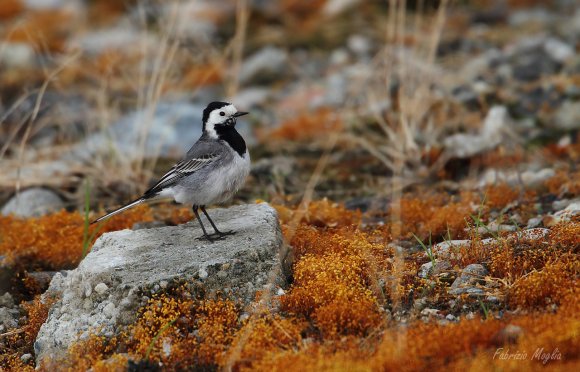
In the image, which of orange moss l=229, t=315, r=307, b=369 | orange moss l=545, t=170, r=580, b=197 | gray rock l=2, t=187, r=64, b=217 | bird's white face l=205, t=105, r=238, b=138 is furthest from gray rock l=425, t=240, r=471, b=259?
gray rock l=2, t=187, r=64, b=217

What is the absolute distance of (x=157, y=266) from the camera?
5.70 m

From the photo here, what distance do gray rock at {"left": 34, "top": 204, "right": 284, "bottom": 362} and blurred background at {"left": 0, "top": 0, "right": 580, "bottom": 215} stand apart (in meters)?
2.41

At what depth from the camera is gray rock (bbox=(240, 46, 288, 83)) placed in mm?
15956

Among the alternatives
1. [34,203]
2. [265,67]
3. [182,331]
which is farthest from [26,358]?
[265,67]

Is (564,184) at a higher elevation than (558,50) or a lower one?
lower

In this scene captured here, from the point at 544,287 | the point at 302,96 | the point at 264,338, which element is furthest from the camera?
the point at 302,96

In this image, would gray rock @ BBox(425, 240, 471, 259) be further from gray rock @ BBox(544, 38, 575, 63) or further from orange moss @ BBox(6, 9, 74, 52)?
orange moss @ BBox(6, 9, 74, 52)

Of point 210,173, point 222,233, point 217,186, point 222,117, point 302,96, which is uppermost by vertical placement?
point 222,117

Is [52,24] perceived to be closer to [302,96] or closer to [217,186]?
[302,96]

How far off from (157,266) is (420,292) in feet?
6.99

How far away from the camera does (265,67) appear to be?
53.0 feet

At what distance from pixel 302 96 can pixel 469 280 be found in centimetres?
925

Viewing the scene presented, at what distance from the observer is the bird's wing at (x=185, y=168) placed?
666cm

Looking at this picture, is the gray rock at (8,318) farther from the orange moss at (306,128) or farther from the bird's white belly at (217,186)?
the orange moss at (306,128)
